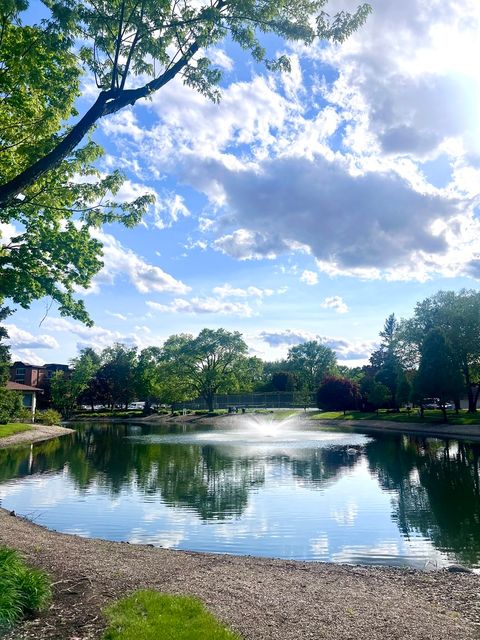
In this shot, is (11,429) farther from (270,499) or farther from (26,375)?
(26,375)

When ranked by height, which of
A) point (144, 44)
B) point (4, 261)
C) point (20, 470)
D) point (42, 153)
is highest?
point (144, 44)

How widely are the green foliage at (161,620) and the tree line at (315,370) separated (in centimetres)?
5206

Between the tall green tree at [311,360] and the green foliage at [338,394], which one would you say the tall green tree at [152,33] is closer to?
the green foliage at [338,394]

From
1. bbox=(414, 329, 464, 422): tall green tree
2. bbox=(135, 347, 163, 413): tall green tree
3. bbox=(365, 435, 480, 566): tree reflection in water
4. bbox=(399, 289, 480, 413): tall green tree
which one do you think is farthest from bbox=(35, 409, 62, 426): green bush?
bbox=(399, 289, 480, 413): tall green tree

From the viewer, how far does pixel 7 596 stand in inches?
254

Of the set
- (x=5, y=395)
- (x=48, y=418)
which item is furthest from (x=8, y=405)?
(x=48, y=418)

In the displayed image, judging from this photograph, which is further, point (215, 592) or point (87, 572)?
point (87, 572)

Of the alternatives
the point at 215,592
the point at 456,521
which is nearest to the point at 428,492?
the point at 456,521

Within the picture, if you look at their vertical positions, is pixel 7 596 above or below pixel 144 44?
below

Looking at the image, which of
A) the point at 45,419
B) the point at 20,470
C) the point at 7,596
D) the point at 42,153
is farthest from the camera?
the point at 45,419

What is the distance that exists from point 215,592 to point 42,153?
10353 mm

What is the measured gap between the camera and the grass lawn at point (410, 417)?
53.2m

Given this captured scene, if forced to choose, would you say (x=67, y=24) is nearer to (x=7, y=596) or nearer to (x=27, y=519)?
(x=7, y=596)

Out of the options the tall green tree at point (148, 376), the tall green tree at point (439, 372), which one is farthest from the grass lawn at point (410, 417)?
the tall green tree at point (148, 376)
